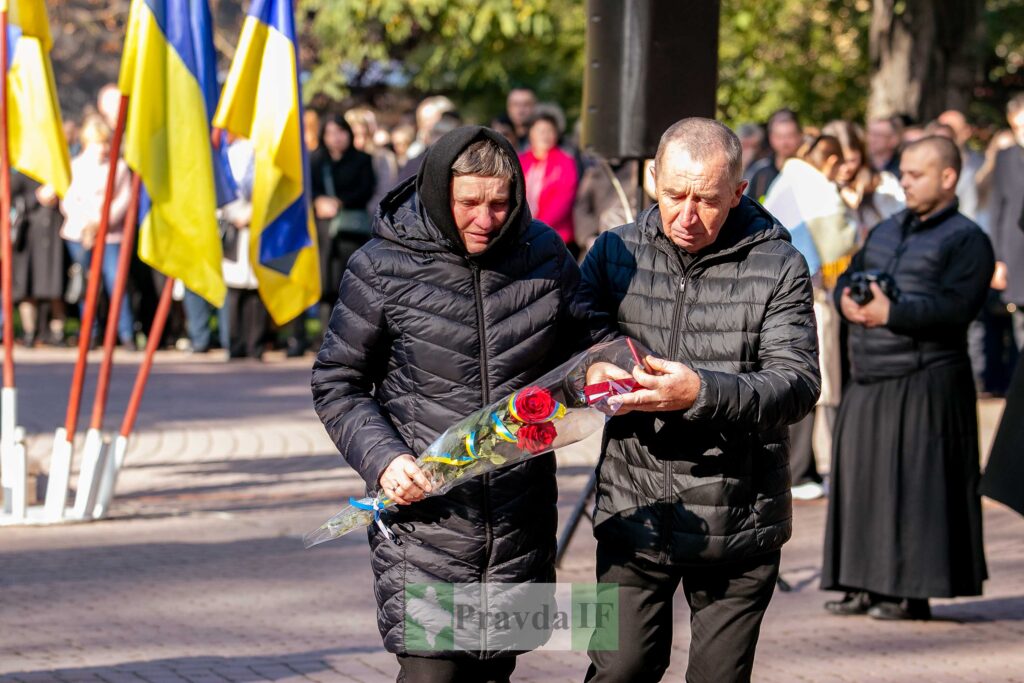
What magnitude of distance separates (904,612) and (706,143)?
378cm

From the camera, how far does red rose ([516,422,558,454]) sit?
393cm

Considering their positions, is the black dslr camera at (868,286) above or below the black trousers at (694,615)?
above

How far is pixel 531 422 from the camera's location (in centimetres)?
A: 391

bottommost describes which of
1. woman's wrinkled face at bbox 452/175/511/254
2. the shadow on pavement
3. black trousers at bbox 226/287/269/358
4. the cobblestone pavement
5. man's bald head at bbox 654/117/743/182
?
black trousers at bbox 226/287/269/358

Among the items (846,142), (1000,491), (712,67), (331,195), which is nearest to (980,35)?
(331,195)

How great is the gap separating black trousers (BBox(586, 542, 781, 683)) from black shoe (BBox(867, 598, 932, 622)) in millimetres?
3008

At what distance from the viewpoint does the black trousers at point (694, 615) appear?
14.2 feet

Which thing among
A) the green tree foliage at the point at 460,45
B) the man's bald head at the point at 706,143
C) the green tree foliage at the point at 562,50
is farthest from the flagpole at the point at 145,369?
the green tree foliage at the point at 460,45

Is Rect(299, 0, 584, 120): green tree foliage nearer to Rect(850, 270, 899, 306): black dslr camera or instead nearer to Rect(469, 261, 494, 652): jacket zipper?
Rect(850, 270, 899, 306): black dslr camera

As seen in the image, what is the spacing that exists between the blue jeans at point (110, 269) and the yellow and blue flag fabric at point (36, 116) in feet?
25.3

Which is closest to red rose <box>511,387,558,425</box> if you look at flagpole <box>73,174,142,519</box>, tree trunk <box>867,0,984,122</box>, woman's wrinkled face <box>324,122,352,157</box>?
flagpole <box>73,174,142,519</box>

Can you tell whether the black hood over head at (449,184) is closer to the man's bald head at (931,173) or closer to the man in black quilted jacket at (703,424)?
the man in black quilted jacket at (703,424)

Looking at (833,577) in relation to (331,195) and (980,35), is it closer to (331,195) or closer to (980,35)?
(331,195)

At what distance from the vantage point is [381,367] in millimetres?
4293
